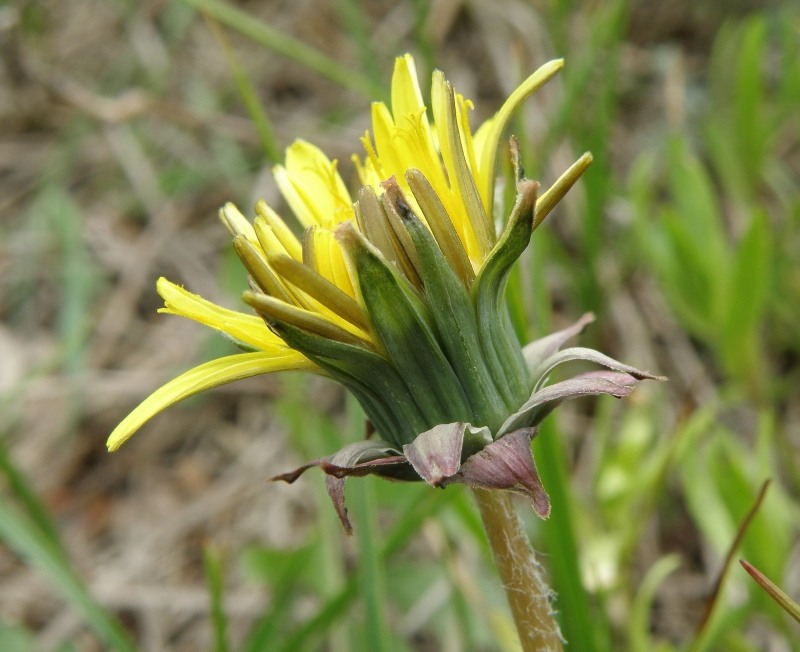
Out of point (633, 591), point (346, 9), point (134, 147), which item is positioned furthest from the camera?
point (134, 147)

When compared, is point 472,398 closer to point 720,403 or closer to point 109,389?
point 720,403

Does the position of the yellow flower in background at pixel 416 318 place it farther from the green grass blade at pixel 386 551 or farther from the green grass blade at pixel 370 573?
the green grass blade at pixel 386 551

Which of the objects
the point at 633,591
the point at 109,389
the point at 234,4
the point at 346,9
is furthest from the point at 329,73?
the point at 234,4

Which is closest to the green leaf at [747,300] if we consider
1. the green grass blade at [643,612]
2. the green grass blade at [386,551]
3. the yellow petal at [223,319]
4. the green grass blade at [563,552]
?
the green grass blade at [643,612]

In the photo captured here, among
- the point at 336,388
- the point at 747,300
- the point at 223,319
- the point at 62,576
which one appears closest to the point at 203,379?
the point at 223,319

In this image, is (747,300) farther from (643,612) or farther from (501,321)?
(501,321)

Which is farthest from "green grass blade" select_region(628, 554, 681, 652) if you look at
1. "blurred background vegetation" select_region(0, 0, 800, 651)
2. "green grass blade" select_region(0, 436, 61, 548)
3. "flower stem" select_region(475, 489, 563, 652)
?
"green grass blade" select_region(0, 436, 61, 548)

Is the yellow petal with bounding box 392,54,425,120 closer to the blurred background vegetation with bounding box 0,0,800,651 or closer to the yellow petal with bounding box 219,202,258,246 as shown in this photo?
the yellow petal with bounding box 219,202,258,246
